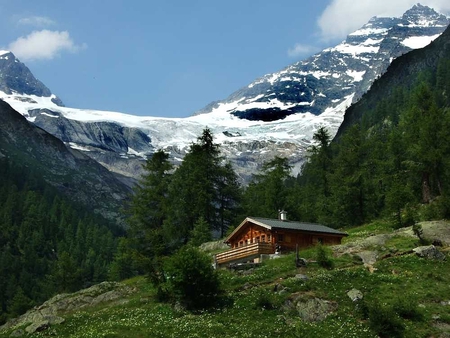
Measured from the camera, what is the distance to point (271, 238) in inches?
1955

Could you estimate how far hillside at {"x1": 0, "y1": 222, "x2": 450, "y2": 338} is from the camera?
29891 millimetres

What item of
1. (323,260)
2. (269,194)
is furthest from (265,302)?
(269,194)

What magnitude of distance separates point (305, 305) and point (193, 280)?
287 inches

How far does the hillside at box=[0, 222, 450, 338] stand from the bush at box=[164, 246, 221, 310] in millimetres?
1033

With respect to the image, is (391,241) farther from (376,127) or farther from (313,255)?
(376,127)

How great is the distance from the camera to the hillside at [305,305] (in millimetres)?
29891

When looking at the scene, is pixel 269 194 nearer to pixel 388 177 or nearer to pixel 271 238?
pixel 388 177

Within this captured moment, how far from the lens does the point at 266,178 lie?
78250mm

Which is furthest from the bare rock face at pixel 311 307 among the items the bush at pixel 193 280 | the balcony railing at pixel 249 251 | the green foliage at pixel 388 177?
the green foliage at pixel 388 177

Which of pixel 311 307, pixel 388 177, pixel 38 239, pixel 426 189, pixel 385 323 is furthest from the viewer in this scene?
pixel 38 239

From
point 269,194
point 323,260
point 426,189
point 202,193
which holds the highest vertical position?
point 202,193

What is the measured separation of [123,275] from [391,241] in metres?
52.4

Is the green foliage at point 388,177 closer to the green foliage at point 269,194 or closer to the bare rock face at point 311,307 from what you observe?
the green foliage at point 269,194

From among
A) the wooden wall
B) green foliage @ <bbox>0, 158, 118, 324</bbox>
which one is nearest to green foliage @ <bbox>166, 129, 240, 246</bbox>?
the wooden wall
